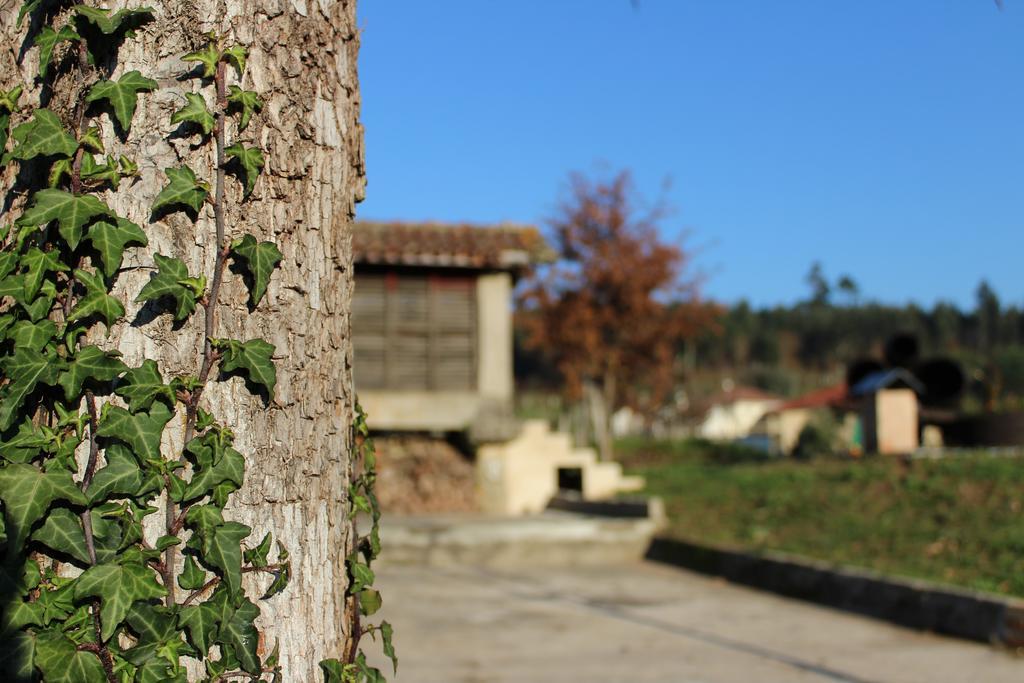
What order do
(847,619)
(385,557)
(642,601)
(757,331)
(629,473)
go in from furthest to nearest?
1. (757,331)
2. (629,473)
3. (385,557)
4. (642,601)
5. (847,619)

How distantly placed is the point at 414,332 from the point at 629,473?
5457mm

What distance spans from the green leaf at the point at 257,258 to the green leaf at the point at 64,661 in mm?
692

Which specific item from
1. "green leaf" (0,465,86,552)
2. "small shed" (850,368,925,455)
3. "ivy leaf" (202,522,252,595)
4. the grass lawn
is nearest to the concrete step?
the grass lawn

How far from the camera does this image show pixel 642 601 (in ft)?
28.9

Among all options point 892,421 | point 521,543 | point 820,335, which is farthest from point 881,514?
point 820,335

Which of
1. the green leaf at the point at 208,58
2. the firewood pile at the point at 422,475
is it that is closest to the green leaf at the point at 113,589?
the green leaf at the point at 208,58

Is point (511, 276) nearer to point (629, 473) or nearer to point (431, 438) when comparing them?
point (431, 438)

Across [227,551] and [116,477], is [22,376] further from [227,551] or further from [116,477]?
[227,551]

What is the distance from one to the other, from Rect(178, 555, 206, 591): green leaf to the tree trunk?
0.11 metres

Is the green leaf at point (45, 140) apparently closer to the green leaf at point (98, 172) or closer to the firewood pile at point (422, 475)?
the green leaf at point (98, 172)

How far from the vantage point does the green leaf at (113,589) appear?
1.83 m

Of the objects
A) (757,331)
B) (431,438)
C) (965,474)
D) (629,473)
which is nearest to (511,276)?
(431,438)

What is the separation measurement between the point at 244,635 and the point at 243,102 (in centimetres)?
102

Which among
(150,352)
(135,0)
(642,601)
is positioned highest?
(135,0)
